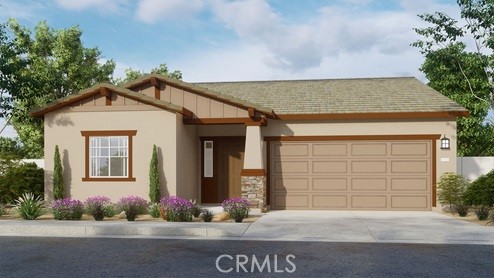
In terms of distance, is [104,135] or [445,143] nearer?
[104,135]

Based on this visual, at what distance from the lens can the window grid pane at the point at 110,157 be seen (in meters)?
17.8

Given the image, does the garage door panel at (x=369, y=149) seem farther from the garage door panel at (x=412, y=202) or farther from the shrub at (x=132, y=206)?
the shrub at (x=132, y=206)

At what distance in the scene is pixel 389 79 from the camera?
2423cm

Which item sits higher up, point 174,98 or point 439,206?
point 174,98

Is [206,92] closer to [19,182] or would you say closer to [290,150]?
[290,150]

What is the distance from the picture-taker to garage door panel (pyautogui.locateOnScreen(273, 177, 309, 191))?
1906 cm

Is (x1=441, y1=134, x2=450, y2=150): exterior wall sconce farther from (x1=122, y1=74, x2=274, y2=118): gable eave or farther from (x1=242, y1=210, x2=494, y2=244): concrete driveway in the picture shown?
(x1=122, y1=74, x2=274, y2=118): gable eave

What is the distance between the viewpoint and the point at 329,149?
1894 centimetres

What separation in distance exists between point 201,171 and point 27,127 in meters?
17.7

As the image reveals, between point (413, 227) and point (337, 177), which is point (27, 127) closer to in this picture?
point (337, 177)

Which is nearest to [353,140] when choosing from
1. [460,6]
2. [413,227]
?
[413,227]

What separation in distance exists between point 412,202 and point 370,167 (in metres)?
1.96

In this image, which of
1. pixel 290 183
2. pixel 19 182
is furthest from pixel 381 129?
pixel 19 182

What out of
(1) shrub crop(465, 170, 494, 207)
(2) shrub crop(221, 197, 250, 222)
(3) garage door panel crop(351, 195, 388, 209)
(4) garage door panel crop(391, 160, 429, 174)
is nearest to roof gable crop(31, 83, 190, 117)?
(2) shrub crop(221, 197, 250, 222)
